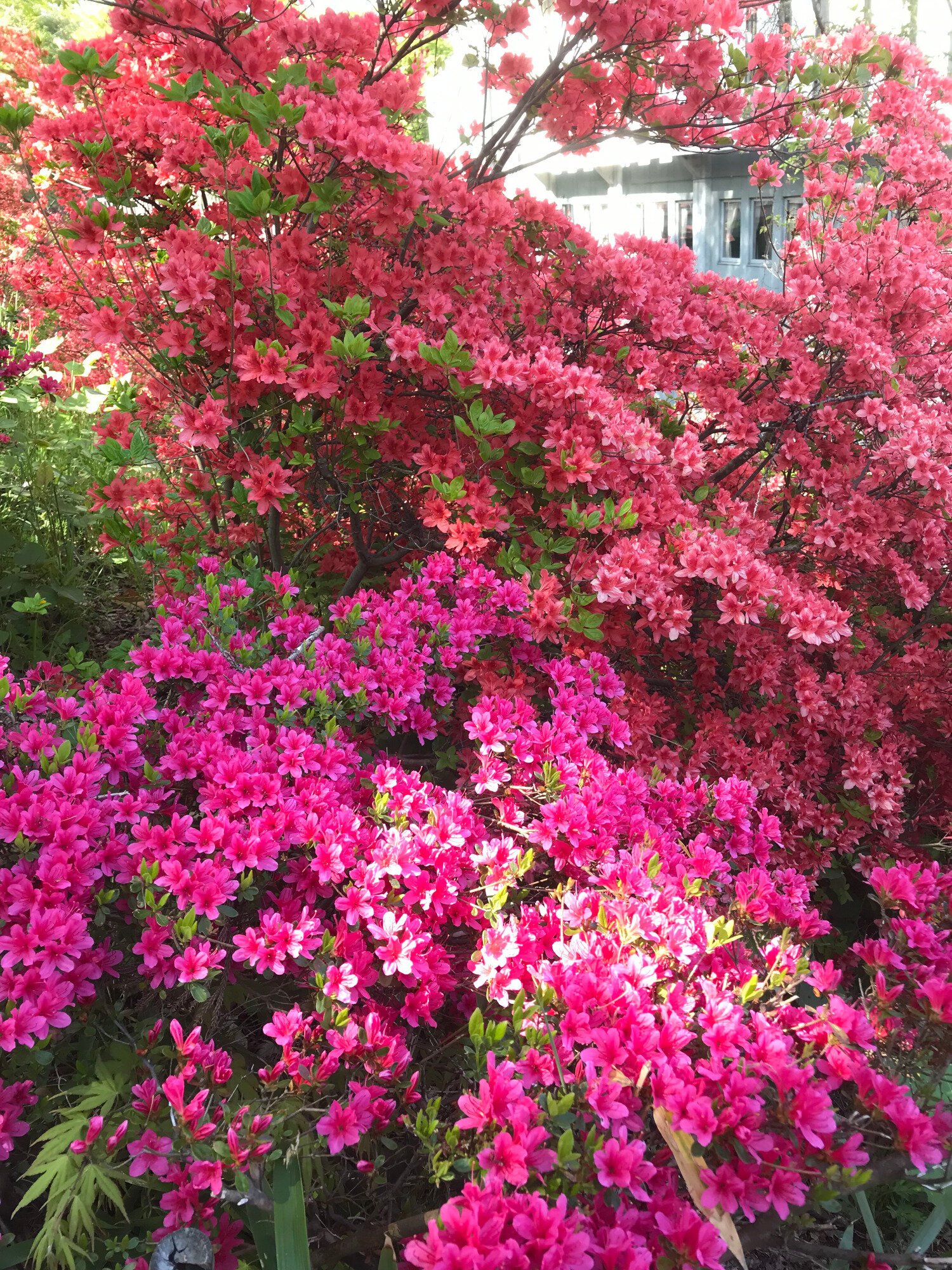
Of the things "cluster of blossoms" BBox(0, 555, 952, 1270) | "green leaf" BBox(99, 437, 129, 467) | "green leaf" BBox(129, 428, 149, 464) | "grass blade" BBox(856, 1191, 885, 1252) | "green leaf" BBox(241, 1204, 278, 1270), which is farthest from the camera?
"green leaf" BBox(129, 428, 149, 464)

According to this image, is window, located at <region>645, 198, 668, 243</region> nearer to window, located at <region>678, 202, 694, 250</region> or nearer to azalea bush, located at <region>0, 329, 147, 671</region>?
window, located at <region>678, 202, 694, 250</region>

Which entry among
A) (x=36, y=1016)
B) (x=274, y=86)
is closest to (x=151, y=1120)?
(x=36, y=1016)

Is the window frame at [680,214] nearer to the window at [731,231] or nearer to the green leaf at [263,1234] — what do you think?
the window at [731,231]

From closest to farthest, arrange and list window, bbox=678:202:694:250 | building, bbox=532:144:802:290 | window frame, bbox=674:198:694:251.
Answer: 1. building, bbox=532:144:802:290
2. window frame, bbox=674:198:694:251
3. window, bbox=678:202:694:250

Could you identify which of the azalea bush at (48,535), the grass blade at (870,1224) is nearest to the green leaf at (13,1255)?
the grass blade at (870,1224)

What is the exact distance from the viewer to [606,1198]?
115 cm

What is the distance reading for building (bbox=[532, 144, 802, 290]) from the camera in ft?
48.5

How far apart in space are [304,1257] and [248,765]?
83 cm

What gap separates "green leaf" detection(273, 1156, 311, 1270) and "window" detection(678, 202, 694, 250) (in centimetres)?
1758

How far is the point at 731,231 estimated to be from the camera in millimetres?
15461

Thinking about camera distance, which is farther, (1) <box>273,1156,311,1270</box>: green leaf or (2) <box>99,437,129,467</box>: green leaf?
(2) <box>99,437,129,467</box>: green leaf

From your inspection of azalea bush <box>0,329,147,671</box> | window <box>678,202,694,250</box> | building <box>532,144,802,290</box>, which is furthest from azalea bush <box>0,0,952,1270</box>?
window <box>678,202,694,250</box>

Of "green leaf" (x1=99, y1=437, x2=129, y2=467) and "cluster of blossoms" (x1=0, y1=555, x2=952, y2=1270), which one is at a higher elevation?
"green leaf" (x1=99, y1=437, x2=129, y2=467)

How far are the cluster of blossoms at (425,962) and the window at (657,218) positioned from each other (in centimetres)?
1714
